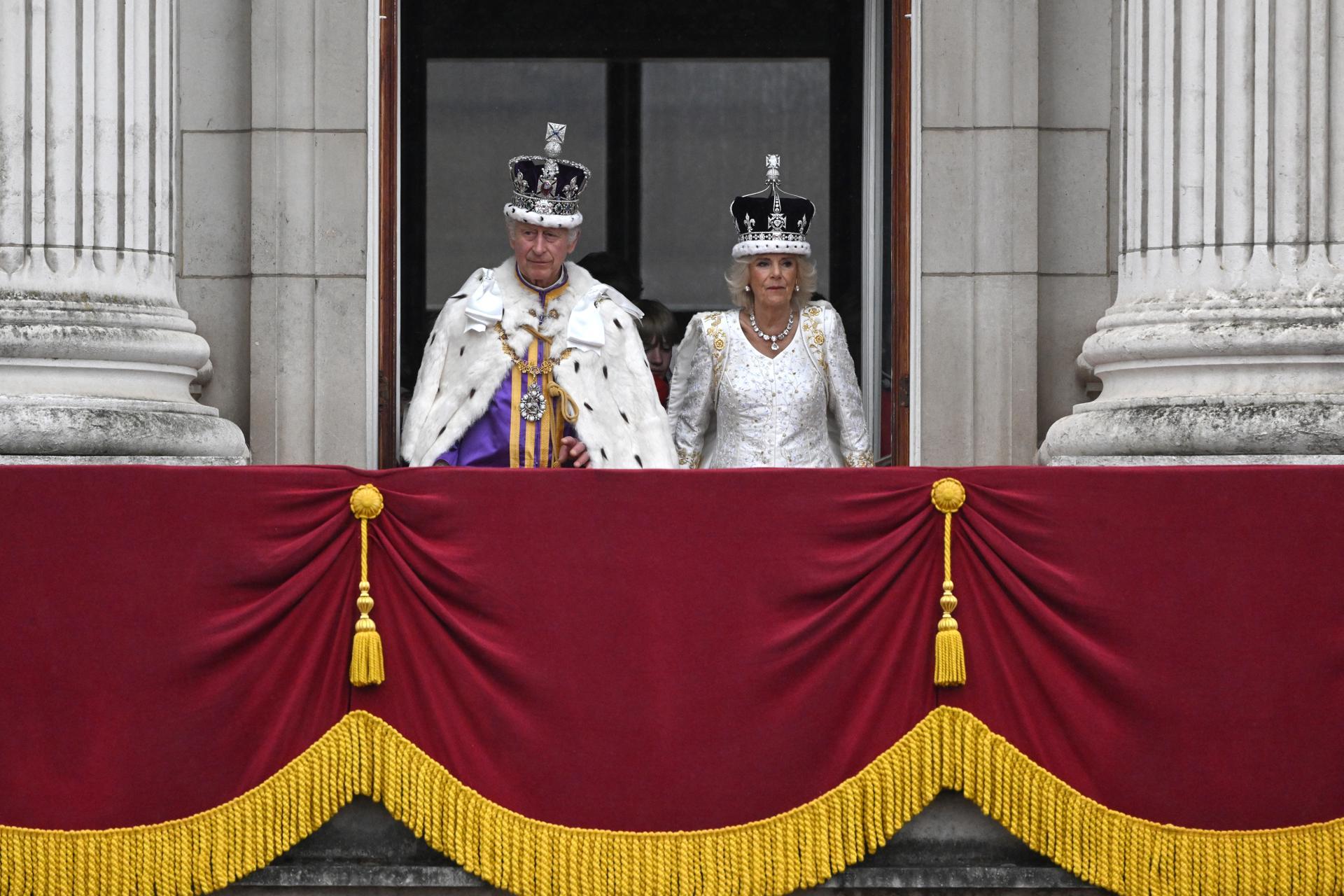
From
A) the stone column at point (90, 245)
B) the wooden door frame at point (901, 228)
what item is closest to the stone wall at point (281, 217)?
the stone column at point (90, 245)

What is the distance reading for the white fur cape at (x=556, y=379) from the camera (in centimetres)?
705

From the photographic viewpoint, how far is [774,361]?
7.56m

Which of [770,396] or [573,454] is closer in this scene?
[573,454]

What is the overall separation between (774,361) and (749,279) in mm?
358

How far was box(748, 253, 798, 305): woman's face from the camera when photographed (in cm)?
754

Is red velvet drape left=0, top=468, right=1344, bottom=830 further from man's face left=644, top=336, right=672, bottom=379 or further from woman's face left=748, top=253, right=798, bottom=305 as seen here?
man's face left=644, top=336, right=672, bottom=379

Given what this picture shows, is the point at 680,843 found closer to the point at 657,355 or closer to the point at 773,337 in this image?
the point at 773,337

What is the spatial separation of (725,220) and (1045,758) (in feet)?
25.6

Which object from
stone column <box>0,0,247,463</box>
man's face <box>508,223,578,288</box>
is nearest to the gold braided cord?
man's face <box>508,223,578,288</box>

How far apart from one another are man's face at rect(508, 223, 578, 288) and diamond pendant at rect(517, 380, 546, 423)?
44 centimetres

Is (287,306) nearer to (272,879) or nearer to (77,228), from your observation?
(77,228)

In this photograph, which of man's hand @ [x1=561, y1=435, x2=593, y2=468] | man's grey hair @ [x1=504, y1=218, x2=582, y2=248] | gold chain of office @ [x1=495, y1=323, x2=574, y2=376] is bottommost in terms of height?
man's hand @ [x1=561, y1=435, x2=593, y2=468]

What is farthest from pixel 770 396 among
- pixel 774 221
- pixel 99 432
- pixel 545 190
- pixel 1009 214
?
pixel 99 432

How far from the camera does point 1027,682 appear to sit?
5.66 metres
